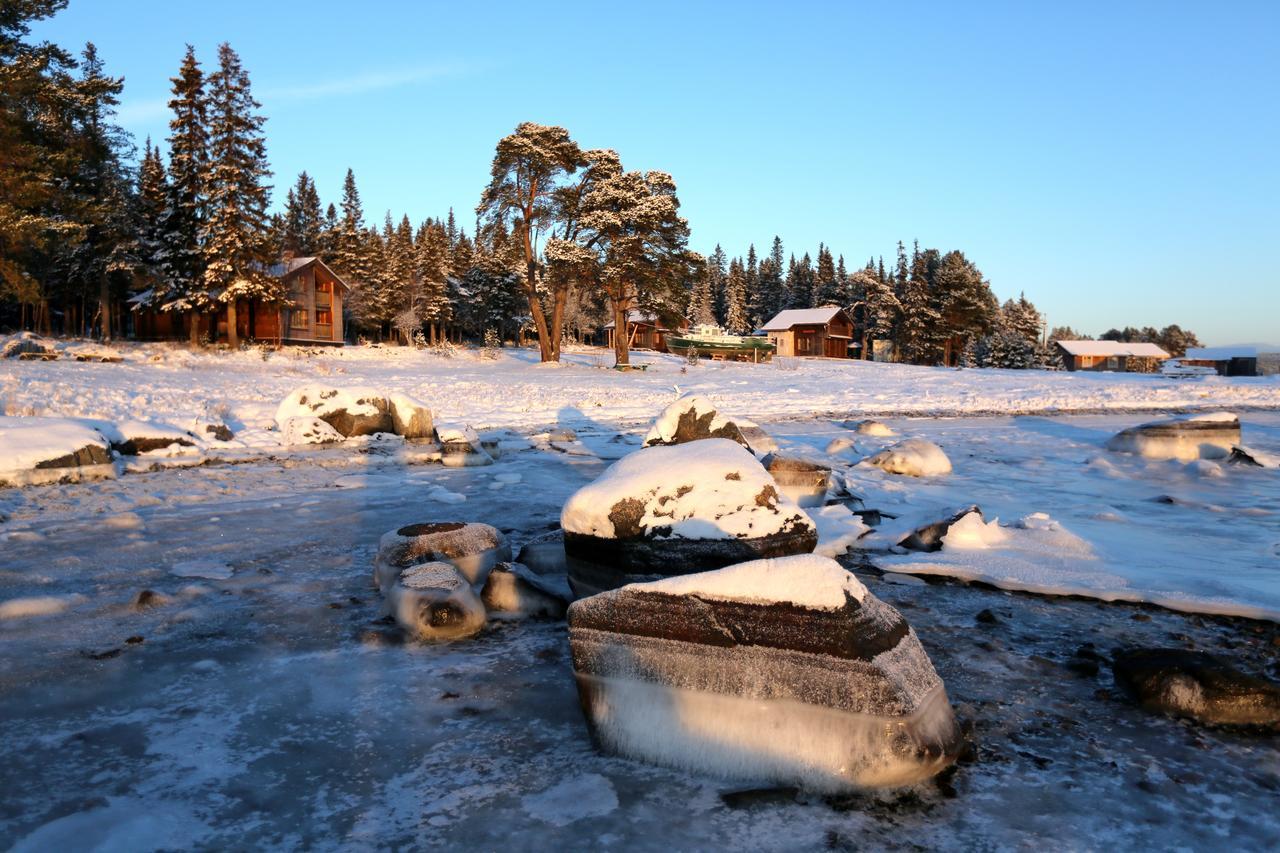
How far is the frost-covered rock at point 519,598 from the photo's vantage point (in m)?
4.52

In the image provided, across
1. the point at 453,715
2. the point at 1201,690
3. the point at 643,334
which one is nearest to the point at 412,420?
the point at 453,715

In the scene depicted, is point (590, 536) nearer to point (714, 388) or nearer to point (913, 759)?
point (913, 759)

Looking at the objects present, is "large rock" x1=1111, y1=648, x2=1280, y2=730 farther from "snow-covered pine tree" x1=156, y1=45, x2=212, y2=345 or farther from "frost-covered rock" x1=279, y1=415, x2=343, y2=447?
"snow-covered pine tree" x1=156, y1=45, x2=212, y2=345

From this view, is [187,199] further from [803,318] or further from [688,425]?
[803,318]

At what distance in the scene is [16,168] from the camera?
72.3 feet

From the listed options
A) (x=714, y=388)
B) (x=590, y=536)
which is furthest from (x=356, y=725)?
(x=714, y=388)

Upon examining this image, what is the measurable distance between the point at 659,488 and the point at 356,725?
1.96 metres

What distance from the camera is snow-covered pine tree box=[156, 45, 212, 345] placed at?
33.9 metres

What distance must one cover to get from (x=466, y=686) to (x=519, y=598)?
1.05 metres

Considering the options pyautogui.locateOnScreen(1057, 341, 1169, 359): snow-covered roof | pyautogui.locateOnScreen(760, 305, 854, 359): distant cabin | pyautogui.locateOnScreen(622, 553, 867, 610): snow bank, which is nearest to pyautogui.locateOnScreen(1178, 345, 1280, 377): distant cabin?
pyautogui.locateOnScreen(1057, 341, 1169, 359): snow-covered roof

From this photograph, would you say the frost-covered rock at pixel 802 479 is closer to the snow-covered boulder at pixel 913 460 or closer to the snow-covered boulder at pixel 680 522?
the snow-covered boulder at pixel 913 460

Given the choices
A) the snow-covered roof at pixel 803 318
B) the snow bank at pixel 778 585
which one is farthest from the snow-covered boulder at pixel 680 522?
the snow-covered roof at pixel 803 318

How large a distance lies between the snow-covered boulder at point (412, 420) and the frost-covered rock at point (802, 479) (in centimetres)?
724

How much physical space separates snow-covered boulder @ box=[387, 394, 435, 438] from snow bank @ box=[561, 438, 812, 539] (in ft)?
30.3
